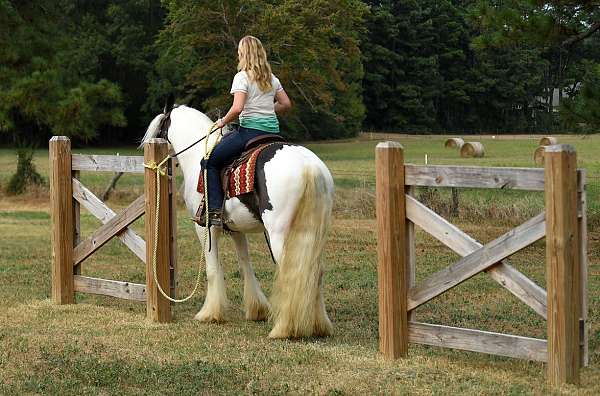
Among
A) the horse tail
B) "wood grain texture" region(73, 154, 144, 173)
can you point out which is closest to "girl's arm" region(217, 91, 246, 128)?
the horse tail

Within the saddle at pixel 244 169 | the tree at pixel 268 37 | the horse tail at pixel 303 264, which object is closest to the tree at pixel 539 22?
the saddle at pixel 244 169

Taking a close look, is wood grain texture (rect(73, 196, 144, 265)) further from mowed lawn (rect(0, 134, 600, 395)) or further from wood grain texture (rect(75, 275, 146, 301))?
mowed lawn (rect(0, 134, 600, 395))

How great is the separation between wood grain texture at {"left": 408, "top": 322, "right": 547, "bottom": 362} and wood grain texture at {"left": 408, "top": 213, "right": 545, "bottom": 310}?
214 mm

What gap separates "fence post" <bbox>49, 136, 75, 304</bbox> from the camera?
9867mm

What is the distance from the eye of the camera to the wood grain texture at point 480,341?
6.12m

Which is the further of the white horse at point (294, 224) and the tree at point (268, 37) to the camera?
the tree at point (268, 37)

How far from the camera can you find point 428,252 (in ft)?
45.9

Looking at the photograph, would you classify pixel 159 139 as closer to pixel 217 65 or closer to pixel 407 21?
pixel 217 65

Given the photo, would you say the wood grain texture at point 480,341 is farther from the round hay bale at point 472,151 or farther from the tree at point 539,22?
the round hay bale at point 472,151

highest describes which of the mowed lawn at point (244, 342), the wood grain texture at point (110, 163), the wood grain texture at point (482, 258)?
the wood grain texture at point (110, 163)

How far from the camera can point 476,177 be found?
6387 millimetres

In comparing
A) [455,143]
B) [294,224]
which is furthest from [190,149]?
[455,143]

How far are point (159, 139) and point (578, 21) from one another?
287 inches

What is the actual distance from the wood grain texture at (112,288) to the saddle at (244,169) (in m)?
1.46
